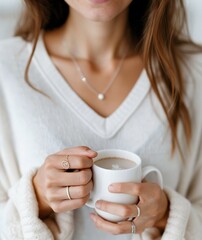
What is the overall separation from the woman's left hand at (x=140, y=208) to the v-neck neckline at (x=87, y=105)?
0.65 ft

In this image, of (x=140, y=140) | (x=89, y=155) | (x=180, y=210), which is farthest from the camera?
(x=140, y=140)

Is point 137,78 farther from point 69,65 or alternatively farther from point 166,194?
point 166,194


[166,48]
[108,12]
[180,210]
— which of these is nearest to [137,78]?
[166,48]

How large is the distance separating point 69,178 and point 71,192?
0.09 ft

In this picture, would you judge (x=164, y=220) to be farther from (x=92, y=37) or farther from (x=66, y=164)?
(x=92, y=37)

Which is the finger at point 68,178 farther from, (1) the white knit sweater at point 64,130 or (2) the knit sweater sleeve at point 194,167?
(2) the knit sweater sleeve at point 194,167

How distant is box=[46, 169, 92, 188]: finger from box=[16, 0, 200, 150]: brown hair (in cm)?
34

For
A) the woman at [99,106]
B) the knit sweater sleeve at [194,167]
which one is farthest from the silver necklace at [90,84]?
the knit sweater sleeve at [194,167]

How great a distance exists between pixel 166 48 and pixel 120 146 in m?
0.29

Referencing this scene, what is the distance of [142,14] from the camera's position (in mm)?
1258

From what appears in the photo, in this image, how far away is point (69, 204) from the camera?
34.0 inches

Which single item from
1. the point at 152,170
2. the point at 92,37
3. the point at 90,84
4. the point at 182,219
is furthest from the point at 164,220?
the point at 92,37

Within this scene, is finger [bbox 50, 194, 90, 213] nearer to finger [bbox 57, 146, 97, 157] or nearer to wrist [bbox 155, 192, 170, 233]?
finger [bbox 57, 146, 97, 157]

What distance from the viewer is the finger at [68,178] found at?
2.68ft
